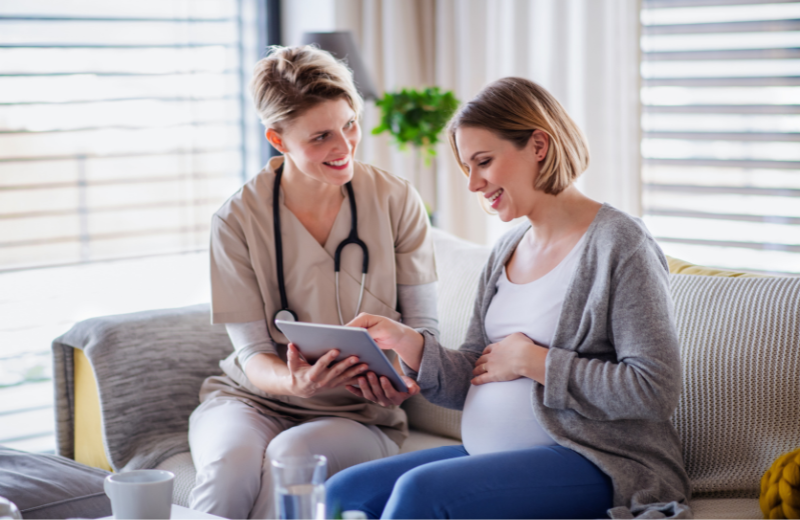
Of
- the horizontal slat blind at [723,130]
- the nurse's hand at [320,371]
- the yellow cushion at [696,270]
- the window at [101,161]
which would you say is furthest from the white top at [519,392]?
the window at [101,161]

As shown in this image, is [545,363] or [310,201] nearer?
[545,363]

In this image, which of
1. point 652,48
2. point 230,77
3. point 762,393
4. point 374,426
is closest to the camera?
point 762,393

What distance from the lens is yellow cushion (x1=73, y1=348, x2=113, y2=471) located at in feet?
6.08

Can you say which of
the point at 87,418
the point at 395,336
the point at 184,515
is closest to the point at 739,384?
the point at 395,336

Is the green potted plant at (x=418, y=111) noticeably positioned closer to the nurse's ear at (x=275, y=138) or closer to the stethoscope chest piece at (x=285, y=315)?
the nurse's ear at (x=275, y=138)

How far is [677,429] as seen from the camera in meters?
1.45

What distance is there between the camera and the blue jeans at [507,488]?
44.8 inches

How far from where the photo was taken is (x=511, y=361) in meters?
1.29

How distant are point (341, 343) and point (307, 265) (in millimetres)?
382

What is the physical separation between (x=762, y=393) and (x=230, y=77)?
262 cm

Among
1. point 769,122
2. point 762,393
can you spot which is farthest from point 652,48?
point 762,393

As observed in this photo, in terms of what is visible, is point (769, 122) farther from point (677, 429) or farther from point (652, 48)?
point (677, 429)

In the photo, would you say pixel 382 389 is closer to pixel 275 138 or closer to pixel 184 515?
pixel 184 515

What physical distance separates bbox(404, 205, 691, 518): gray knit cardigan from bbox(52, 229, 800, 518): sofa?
0.50 feet
